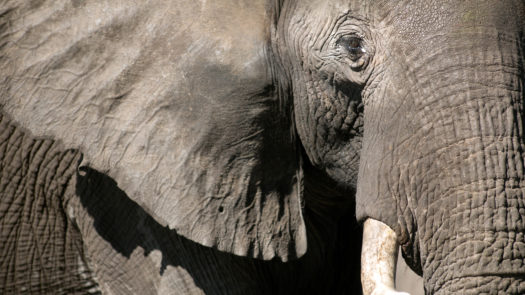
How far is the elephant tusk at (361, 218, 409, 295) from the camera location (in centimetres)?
286

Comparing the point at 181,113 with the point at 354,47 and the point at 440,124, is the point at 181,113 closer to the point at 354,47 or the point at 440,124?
the point at 354,47

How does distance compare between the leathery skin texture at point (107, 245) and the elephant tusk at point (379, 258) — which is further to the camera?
the leathery skin texture at point (107, 245)

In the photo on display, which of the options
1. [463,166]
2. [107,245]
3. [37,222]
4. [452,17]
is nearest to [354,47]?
[452,17]

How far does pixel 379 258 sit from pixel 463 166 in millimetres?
390

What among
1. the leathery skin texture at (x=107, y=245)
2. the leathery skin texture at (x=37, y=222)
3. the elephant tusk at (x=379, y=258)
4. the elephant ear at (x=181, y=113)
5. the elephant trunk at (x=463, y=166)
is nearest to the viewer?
the elephant trunk at (x=463, y=166)

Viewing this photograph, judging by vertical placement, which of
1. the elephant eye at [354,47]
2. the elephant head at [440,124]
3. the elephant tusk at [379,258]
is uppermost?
the elephant eye at [354,47]

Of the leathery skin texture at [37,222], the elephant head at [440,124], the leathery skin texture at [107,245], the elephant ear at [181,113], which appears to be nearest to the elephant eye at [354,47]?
the elephant head at [440,124]

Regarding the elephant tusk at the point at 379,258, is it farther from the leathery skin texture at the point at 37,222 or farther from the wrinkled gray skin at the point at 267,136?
the leathery skin texture at the point at 37,222

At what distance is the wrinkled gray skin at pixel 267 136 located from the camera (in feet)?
8.77

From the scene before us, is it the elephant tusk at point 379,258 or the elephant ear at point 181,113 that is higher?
the elephant ear at point 181,113

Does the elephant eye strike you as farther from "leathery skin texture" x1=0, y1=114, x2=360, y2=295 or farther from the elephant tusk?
"leathery skin texture" x1=0, y1=114, x2=360, y2=295

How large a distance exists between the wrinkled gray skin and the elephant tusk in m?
0.04

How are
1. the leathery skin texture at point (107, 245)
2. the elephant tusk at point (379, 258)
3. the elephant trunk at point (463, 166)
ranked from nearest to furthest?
the elephant trunk at point (463, 166), the elephant tusk at point (379, 258), the leathery skin texture at point (107, 245)

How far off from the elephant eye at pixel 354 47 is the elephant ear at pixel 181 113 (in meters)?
0.28
